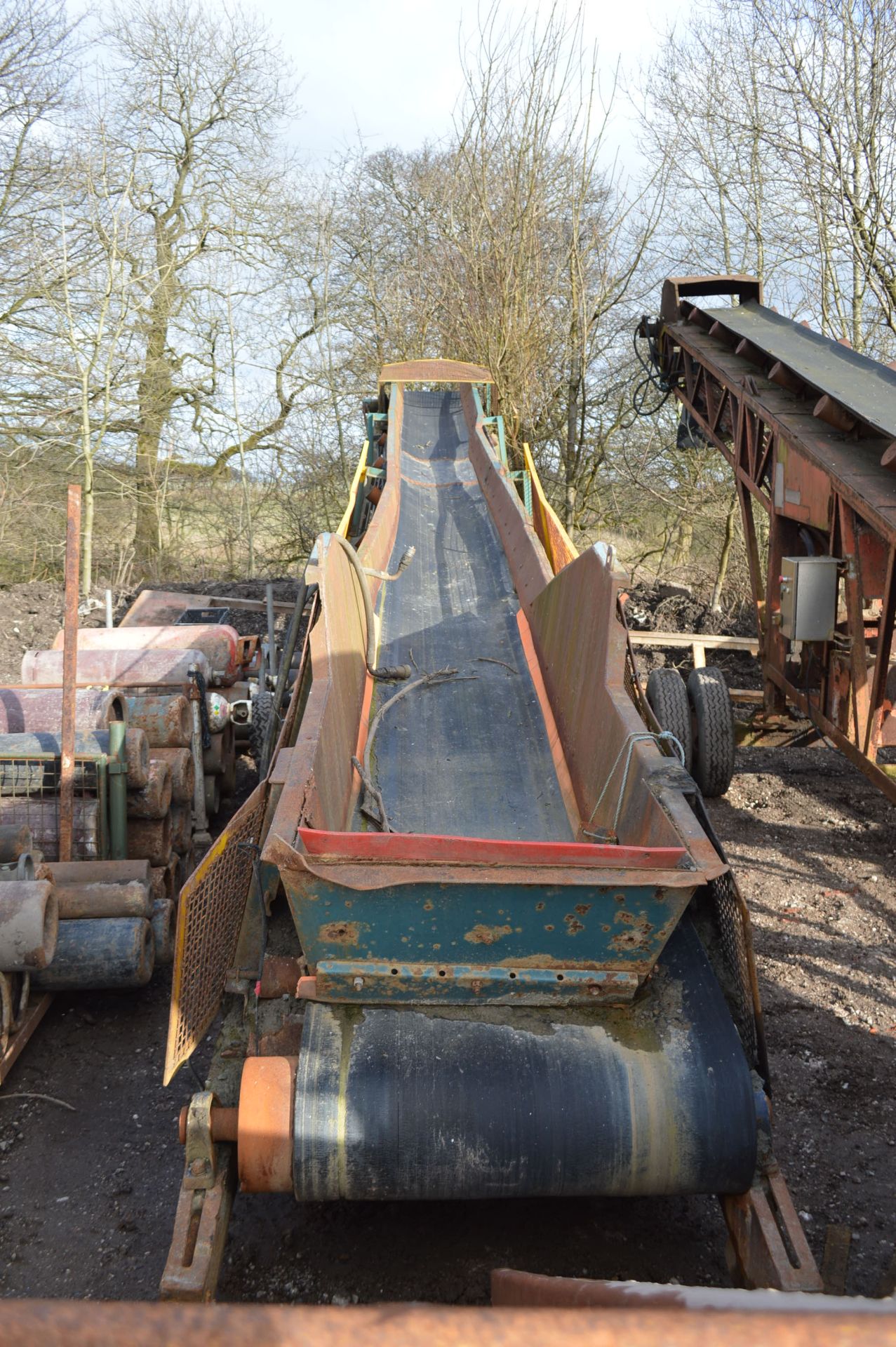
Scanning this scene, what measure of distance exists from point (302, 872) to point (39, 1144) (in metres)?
1.99

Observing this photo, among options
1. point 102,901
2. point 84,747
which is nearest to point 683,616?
point 84,747

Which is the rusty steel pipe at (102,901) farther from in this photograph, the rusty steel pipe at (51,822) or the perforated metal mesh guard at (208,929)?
the perforated metal mesh guard at (208,929)

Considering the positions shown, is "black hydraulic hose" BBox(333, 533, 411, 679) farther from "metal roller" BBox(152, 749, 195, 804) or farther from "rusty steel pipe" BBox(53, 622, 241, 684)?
Answer: "rusty steel pipe" BBox(53, 622, 241, 684)

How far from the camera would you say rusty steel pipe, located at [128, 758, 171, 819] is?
5.02 m

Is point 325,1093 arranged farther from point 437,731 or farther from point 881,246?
point 881,246

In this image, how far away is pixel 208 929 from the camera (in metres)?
3.04

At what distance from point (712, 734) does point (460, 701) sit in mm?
1904

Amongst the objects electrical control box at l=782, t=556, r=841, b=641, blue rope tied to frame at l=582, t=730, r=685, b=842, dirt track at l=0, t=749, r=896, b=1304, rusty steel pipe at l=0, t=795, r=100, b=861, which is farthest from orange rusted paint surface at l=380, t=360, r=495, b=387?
blue rope tied to frame at l=582, t=730, r=685, b=842

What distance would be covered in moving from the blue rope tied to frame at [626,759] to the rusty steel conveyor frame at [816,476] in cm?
177

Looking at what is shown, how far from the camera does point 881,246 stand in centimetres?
1136

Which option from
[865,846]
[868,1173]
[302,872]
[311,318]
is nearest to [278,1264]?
[302,872]

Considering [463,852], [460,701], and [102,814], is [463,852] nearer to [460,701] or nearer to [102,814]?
[102,814]

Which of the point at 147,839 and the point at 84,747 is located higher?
the point at 84,747

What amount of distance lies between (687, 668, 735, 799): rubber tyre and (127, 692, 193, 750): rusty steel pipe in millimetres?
3339
